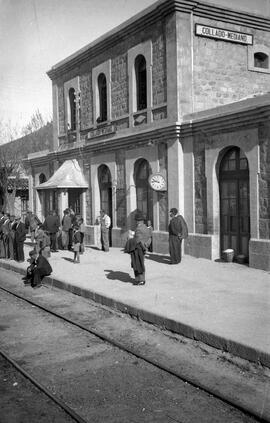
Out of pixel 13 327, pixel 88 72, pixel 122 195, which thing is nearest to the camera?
pixel 13 327

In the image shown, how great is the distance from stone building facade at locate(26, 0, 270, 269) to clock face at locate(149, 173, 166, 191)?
14 cm

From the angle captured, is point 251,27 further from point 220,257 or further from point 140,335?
point 140,335

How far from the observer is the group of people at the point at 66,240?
10.8 metres

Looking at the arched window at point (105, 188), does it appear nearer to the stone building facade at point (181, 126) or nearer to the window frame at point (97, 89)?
the stone building facade at point (181, 126)

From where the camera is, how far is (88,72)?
20641 mm

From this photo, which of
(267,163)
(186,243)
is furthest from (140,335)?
(186,243)

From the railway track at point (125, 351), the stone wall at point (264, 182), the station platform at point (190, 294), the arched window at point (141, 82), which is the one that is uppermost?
the arched window at point (141, 82)

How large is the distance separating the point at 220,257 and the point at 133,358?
8.35 metres

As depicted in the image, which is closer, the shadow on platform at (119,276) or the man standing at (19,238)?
the shadow on platform at (119,276)

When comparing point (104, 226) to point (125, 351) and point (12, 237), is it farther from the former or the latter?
point (125, 351)

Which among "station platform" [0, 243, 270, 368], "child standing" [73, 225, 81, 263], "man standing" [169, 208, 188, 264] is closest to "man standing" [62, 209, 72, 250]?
"station platform" [0, 243, 270, 368]

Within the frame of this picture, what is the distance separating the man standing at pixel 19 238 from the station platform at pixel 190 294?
495 mm

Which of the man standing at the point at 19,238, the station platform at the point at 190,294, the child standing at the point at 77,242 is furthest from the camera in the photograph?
the man standing at the point at 19,238

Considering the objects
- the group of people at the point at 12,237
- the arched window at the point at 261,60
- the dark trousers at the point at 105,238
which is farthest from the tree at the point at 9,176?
the arched window at the point at 261,60
